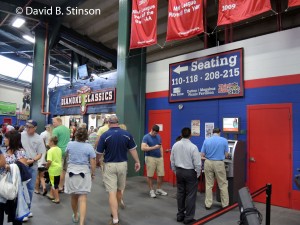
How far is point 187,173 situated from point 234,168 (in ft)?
4.96

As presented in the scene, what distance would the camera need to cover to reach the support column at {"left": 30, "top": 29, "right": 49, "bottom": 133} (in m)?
11.3

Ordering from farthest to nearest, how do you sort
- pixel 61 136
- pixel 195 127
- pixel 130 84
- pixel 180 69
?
pixel 130 84 → pixel 180 69 → pixel 195 127 → pixel 61 136

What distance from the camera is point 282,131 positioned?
4.76 m

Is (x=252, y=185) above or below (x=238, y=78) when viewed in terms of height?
below

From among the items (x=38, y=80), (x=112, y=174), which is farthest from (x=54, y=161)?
(x=38, y=80)

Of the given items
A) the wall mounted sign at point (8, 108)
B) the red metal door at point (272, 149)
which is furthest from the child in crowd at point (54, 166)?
the wall mounted sign at point (8, 108)

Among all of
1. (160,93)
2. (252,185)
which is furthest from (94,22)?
(252,185)

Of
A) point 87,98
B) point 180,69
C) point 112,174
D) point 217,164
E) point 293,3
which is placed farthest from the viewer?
point 87,98

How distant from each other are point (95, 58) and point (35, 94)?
323 centimetres

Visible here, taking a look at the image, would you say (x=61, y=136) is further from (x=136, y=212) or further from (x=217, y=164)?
(x=217, y=164)

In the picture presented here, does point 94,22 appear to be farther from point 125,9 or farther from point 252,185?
point 252,185

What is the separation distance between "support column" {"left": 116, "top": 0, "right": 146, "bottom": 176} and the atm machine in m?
3.16

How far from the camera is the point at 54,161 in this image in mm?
4754

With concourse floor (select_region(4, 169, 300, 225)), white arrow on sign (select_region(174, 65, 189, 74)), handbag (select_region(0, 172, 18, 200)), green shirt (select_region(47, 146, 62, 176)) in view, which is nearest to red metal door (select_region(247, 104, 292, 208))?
concourse floor (select_region(4, 169, 300, 225))
